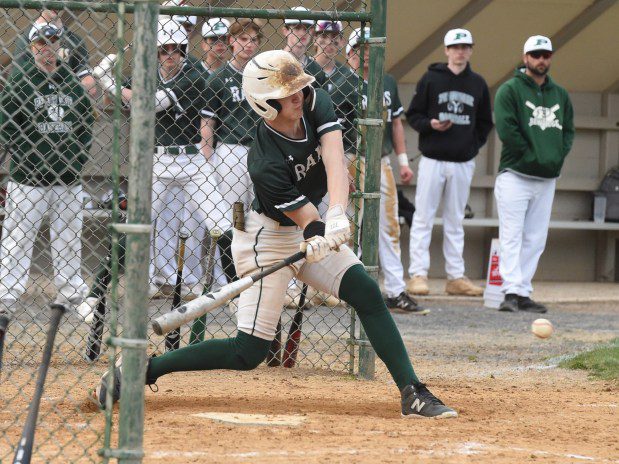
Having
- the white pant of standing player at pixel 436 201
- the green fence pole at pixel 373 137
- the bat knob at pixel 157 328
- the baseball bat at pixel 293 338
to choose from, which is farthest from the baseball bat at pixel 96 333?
the white pant of standing player at pixel 436 201

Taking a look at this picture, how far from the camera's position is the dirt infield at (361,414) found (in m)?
4.27

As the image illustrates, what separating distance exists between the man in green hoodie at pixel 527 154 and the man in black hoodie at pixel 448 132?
449 mm

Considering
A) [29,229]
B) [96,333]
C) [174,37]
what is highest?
[174,37]

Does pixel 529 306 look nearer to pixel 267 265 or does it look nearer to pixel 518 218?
pixel 518 218

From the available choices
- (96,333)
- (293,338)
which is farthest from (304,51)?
(96,333)

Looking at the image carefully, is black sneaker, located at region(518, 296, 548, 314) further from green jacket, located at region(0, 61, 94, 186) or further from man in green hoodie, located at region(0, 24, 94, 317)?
green jacket, located at region(0, 61, 94, 186)

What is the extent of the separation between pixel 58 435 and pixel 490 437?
1.81 meters

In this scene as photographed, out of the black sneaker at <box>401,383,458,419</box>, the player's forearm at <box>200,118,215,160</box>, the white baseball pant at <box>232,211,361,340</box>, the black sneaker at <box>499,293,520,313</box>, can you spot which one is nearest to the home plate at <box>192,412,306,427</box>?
the white baseball pant at <box>232,211,361,340</box>

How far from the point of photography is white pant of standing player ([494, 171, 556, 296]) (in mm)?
9969

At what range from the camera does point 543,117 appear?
32.3ft

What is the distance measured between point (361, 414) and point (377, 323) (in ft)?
1.43

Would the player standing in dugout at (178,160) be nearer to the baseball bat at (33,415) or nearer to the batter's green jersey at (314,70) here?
the batter's green jersey at (314,70)

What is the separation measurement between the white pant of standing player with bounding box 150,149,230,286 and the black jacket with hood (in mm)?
2473

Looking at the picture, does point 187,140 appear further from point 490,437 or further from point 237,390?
point 490,437
